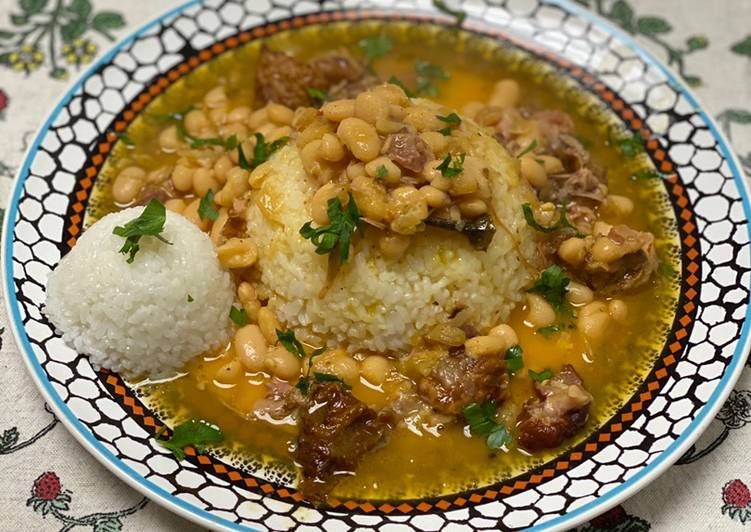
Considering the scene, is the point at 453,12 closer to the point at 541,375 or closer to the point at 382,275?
the point at 382,275

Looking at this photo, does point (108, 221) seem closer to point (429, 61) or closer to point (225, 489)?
point (225, 489)

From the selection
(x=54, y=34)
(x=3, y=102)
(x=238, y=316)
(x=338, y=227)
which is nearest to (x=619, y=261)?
(x=338, y=227)

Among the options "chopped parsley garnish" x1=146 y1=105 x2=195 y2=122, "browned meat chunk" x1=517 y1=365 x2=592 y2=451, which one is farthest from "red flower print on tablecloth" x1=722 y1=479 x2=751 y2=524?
"chopped parsley garnish" x1=146 y1=105 x2=195 y2=122

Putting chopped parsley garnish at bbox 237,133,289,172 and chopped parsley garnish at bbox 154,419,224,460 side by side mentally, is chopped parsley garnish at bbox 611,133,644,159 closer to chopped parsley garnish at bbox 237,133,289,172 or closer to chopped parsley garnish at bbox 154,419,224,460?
chopped parsley garnish at bbox 237,133,289,172

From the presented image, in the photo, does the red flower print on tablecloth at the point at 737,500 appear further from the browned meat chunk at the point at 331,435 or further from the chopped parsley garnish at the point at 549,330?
the browned meat chunk at the point at 331,435

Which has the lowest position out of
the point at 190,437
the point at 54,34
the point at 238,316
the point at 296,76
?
the point at 190,437

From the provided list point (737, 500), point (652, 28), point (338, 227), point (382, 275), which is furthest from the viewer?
point (652, 28)

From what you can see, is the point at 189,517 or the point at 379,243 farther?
the point at 379,243

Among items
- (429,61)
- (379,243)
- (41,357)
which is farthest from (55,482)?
(429,61)
